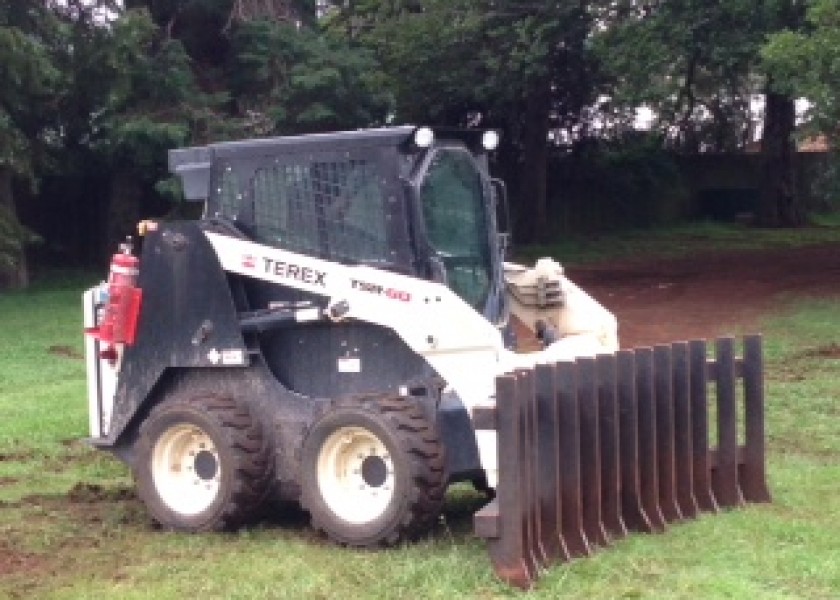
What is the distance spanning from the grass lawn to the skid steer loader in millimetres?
354

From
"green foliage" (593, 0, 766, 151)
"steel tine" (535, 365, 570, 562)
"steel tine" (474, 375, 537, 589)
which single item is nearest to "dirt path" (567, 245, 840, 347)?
"green foliage" (593, 0, 766, 151)

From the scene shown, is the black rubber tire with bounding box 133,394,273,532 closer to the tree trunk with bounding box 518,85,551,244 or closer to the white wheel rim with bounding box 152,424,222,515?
the white wheel rim with bounding box 152,424,222,515

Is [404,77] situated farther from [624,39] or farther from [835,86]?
[835,86]

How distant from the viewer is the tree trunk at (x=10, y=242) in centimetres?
2364

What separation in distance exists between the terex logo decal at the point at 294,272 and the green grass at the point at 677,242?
21600mm

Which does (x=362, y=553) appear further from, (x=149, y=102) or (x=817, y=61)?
(x=149, y=102)

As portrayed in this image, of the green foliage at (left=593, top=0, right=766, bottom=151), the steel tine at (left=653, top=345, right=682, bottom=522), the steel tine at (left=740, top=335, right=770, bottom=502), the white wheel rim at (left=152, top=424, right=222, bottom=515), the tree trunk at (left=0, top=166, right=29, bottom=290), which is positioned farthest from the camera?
the tree trunk at (left=0, top=166, right=29, bottom=290)

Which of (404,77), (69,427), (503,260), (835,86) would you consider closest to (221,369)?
(503,260)

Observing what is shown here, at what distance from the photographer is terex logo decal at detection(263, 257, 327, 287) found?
Result: 30.4 ft

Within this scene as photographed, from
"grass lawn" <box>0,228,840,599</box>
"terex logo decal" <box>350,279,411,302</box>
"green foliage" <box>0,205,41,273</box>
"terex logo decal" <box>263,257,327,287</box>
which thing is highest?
"green foliage" <box>0,205,41,273</box>

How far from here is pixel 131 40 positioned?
25000mm

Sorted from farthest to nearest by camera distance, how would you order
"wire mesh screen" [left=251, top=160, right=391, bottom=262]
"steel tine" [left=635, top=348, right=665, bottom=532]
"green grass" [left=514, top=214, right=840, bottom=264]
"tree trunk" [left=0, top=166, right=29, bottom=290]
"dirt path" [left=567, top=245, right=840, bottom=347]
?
"green grass" [left=514, top=214, right=840, bottom=264] < "tree trunk" [left=0, top=166, right=29, bottom=290] < "dirt path" [left=567, top=245, right=840, bottom=347] < "wire mesh screen" [left=251, top=160, right=391, bottom=262] < "steel tine" [left=635, top=348, right=665, bottom=532]

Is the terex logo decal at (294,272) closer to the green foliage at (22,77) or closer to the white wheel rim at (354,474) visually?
the white wheel rim at (354,474)

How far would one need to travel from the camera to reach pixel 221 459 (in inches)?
364
